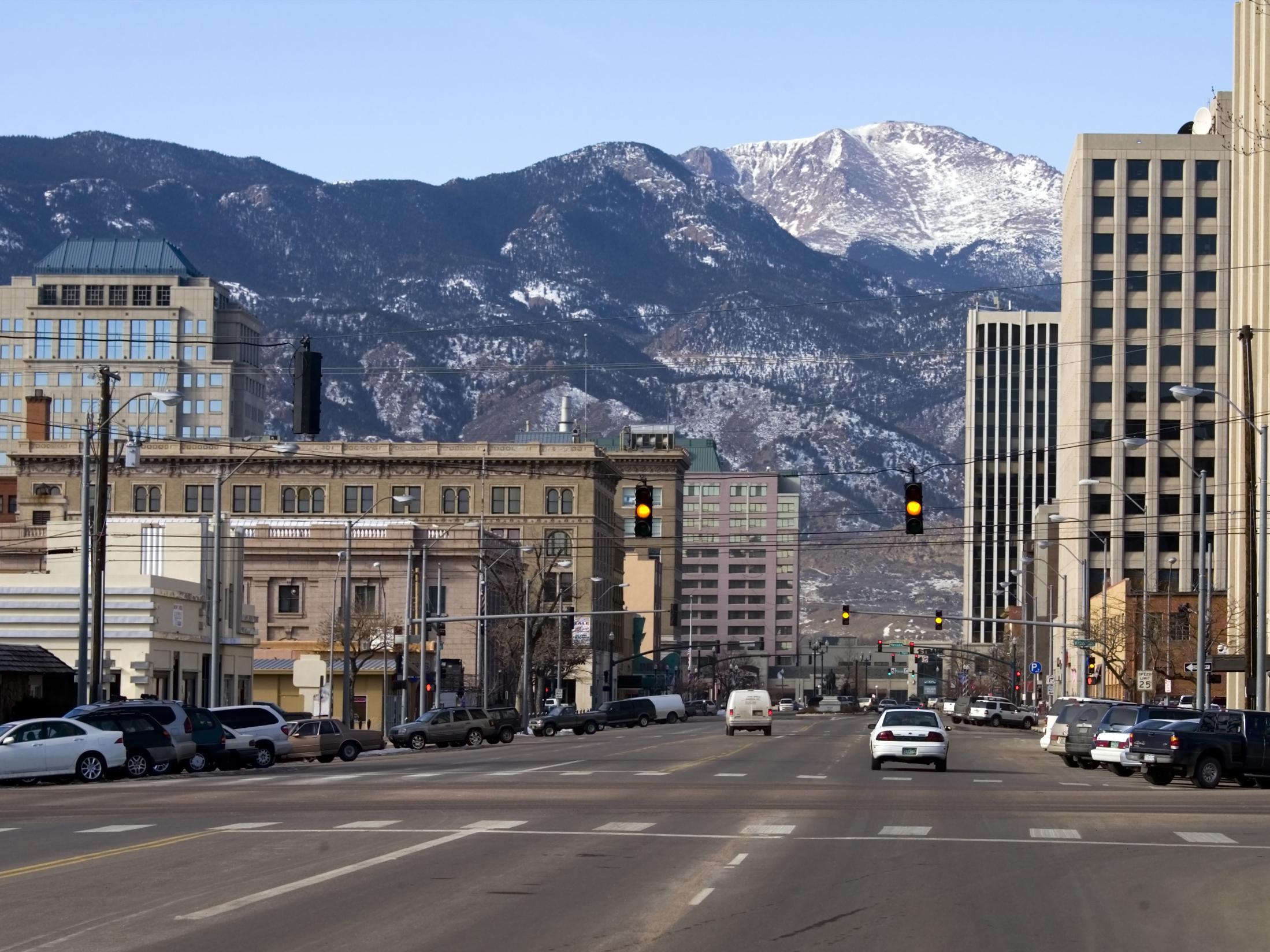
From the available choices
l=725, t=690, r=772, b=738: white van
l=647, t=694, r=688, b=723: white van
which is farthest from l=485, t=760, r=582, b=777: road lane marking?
l=647, t=694, r=688, b=723: white van

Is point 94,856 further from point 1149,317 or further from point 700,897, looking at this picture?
point 1149,317

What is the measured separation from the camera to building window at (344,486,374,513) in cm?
14375

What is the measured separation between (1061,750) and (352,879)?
1465 inches

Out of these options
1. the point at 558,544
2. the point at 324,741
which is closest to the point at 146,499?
the point at 558,544

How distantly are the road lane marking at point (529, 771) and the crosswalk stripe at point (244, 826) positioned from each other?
16.1 metres

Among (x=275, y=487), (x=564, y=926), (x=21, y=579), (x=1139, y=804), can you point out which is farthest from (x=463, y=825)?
(x=275, y=487)

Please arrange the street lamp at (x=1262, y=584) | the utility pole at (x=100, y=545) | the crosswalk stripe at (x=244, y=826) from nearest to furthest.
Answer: the crosswalk stripe at (x=244, y=826), the street lamp at (x=1262, y=584), the utility pole at (x=100, y=545)

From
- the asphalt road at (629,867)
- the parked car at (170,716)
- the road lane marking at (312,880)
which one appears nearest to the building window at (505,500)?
the parked car at (170,716)

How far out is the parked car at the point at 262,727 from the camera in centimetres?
5316

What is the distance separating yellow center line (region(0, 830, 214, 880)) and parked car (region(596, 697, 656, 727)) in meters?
79.6

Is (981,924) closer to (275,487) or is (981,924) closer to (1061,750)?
(1061,750)

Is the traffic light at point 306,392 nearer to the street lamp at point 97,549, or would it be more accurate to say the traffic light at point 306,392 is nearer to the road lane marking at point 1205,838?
the road lane marking at point 1205,838

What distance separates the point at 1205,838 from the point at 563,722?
69.1m

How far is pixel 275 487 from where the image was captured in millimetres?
144500
